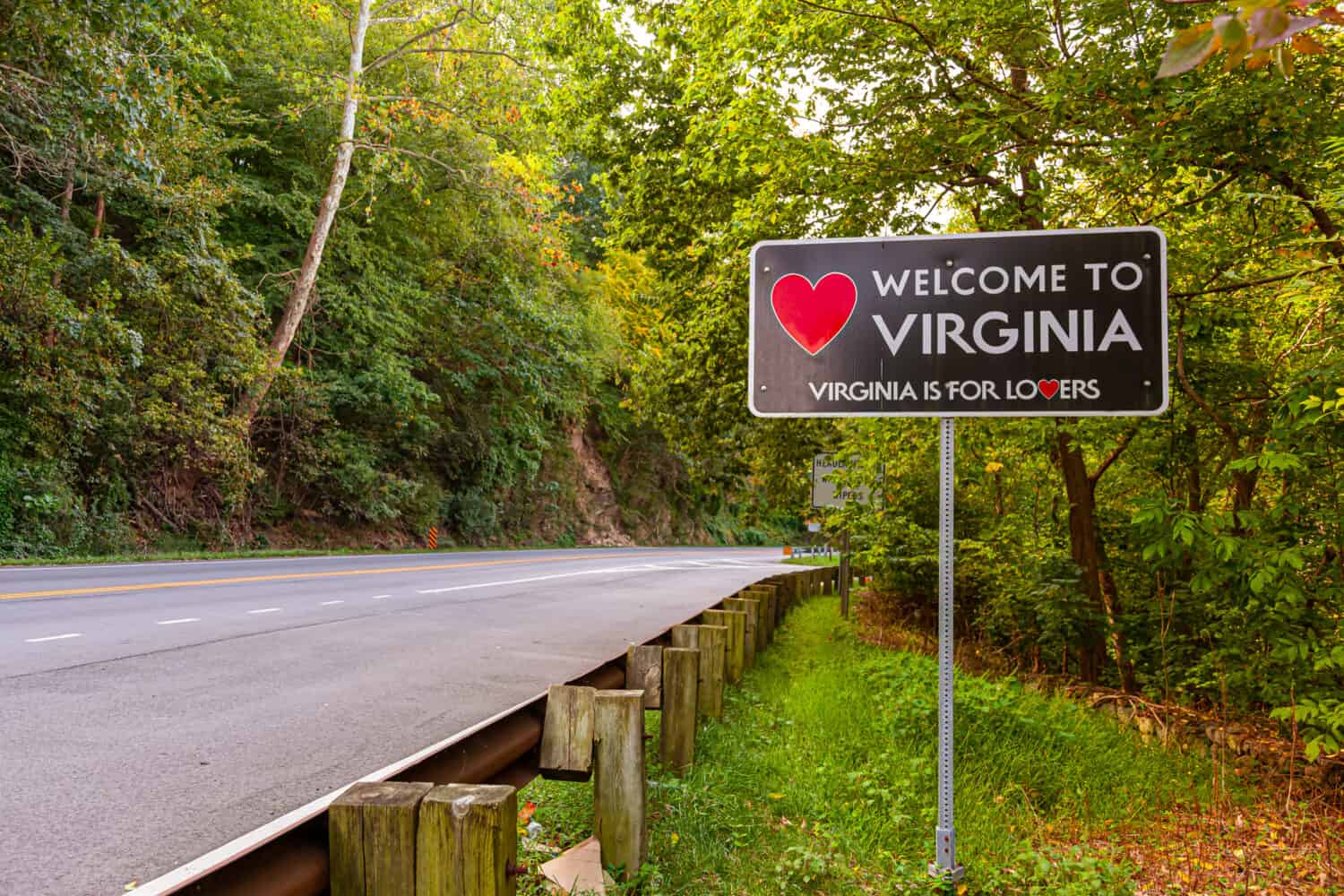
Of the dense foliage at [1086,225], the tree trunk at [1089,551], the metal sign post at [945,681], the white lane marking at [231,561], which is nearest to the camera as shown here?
the metal sign post at [945,681]

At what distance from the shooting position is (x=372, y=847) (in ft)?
6.64

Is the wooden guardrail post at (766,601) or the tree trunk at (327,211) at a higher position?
the tree trunk at (327,211)

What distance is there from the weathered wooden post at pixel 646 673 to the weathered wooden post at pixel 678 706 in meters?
0.03

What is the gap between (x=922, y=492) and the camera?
11.5 meters

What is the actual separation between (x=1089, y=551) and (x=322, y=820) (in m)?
7.57

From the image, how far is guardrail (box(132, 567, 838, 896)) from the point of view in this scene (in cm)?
166

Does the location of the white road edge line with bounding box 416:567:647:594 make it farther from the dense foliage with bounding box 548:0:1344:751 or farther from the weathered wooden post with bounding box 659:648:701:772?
the weathered wooden post with bounding box 659:648:701:772

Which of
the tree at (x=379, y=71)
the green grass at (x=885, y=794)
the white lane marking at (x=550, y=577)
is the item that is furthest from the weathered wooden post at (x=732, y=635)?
the tree at (x=379, y=71)

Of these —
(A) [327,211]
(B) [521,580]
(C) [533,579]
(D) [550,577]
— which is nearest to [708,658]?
(B) [521,580]

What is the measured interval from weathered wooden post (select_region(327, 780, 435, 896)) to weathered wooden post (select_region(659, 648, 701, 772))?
243cm

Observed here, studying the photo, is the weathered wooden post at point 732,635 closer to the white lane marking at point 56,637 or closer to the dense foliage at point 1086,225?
the dense foliage at point 1086,225

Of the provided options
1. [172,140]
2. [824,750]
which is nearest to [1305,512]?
[824,750]

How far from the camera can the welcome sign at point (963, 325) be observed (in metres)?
Answer: 3.31

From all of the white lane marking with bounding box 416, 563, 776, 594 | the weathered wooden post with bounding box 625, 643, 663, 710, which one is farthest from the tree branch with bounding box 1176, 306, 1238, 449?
the white lane marking with bounding box 416, 563, 776, 594
